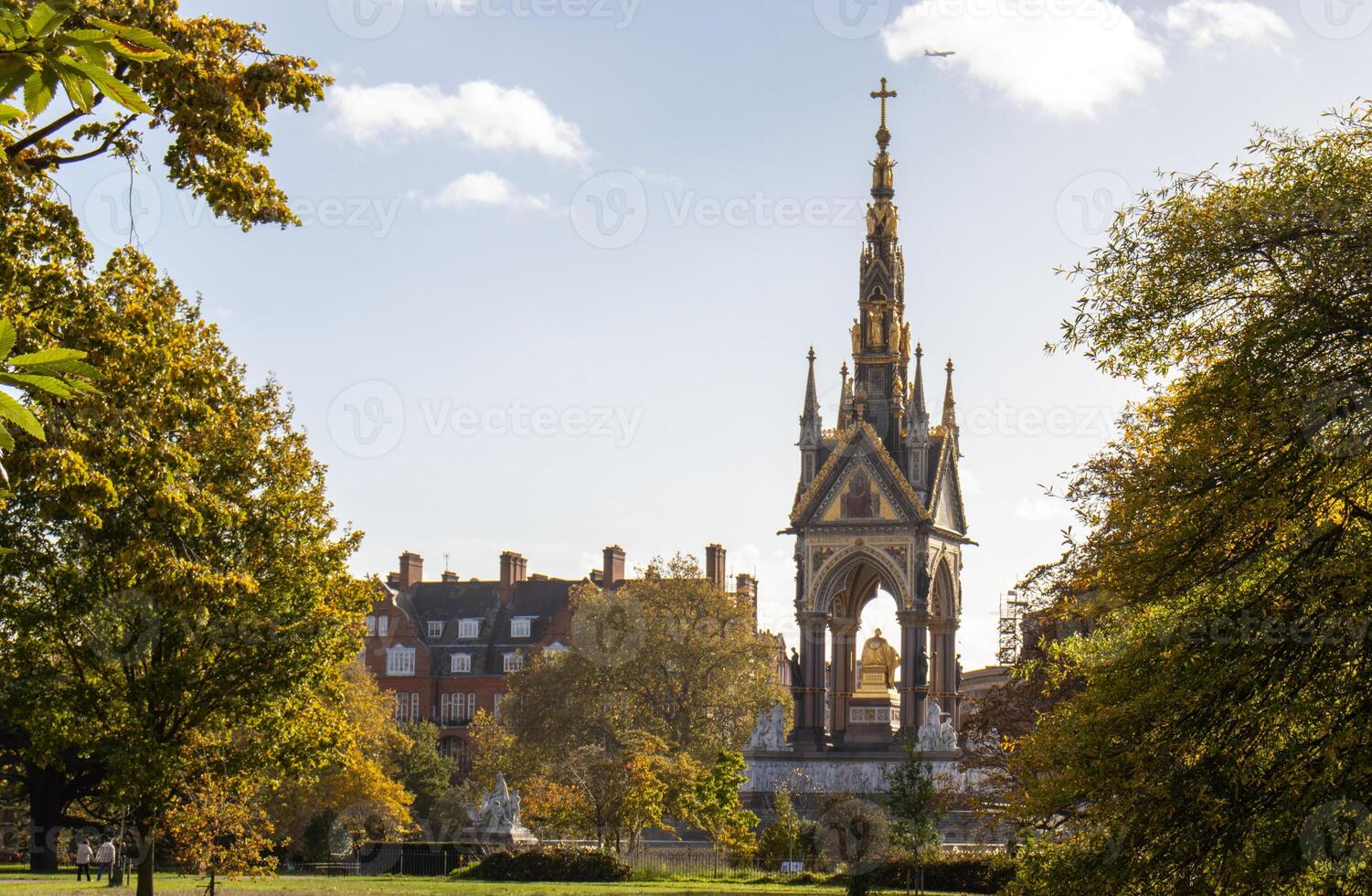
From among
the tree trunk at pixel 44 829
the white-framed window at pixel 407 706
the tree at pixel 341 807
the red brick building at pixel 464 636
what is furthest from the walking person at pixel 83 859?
the white-framed window at pixel 407 706

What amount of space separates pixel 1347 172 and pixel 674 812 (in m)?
36.3

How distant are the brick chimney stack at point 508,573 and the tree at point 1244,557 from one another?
74.8 meters

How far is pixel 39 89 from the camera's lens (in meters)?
4.73

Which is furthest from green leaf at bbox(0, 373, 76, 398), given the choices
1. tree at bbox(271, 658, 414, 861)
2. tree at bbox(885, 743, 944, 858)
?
tree at bbox(271, 658, 414, 861)

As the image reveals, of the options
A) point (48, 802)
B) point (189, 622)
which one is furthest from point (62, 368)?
point (48, 802)

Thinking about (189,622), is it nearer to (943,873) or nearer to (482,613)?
(943,873)

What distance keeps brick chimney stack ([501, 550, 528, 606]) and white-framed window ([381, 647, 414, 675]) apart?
5.83 metres

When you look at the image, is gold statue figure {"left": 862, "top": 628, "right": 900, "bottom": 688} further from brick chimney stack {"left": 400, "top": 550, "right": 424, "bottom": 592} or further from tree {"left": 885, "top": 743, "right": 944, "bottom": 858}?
brick chimney stack {"left": 400, "top": 550, "right": 424, "bottom": 592}

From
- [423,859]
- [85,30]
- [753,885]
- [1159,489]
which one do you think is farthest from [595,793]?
[85,30]

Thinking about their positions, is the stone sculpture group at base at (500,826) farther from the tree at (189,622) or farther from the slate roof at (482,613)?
the slate roof at (482,613)

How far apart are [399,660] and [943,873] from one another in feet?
175

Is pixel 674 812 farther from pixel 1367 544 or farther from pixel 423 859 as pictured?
pixel 1367 544

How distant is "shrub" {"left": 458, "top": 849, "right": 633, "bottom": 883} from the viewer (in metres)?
40.1

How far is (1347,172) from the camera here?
13.4m
